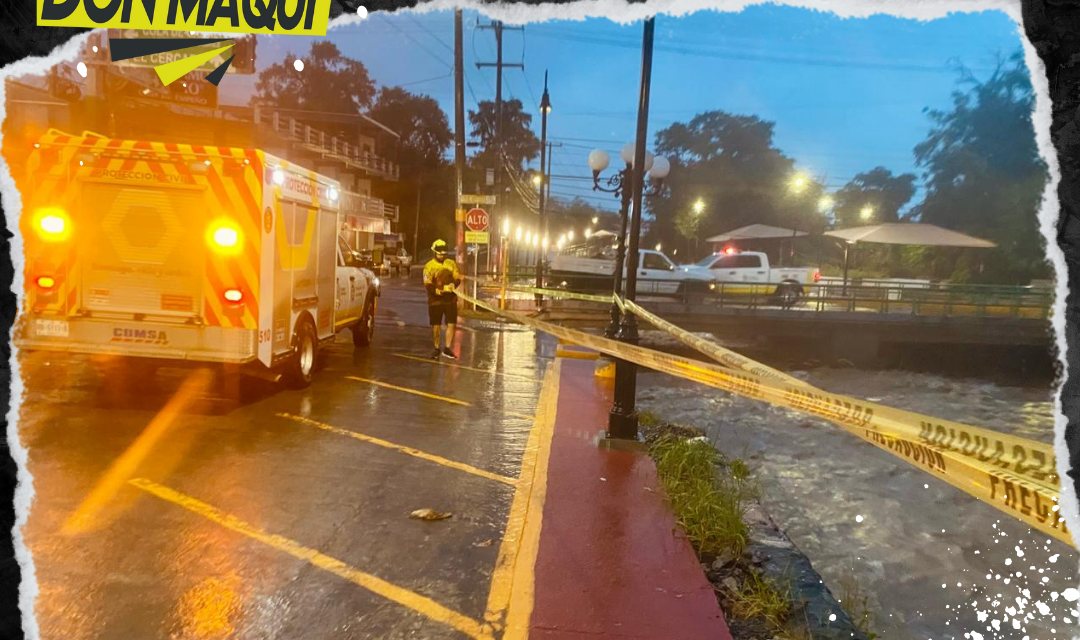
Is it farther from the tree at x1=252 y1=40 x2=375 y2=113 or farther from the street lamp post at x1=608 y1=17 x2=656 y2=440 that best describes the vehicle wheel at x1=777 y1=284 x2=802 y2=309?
the tree at x1=252 y1=40 x2=375 y2=113

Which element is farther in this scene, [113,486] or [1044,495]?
[113,486]

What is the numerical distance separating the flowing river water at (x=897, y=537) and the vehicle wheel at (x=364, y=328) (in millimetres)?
4890

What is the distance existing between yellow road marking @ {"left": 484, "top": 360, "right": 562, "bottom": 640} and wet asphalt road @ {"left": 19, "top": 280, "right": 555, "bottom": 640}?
0.26 feet

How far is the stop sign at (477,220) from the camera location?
1941cm

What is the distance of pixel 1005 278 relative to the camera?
2808cm

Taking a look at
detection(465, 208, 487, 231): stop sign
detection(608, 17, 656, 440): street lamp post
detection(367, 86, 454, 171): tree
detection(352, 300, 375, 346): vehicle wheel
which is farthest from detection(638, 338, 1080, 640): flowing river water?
detection(367, 86, 454, 171): tree

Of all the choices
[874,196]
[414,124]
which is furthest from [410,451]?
[874,196]

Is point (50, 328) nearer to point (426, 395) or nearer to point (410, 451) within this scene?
point (410, 451)

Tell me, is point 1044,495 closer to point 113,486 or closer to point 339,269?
point 113,486

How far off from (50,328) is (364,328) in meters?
5.41

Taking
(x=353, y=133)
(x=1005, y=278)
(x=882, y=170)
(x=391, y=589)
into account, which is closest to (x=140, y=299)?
(x=391, y=589)

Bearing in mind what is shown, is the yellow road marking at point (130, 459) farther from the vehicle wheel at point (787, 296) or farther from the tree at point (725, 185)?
the tree at point (725, 185)

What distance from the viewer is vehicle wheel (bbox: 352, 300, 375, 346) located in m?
11.6

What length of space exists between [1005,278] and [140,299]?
3110cm
